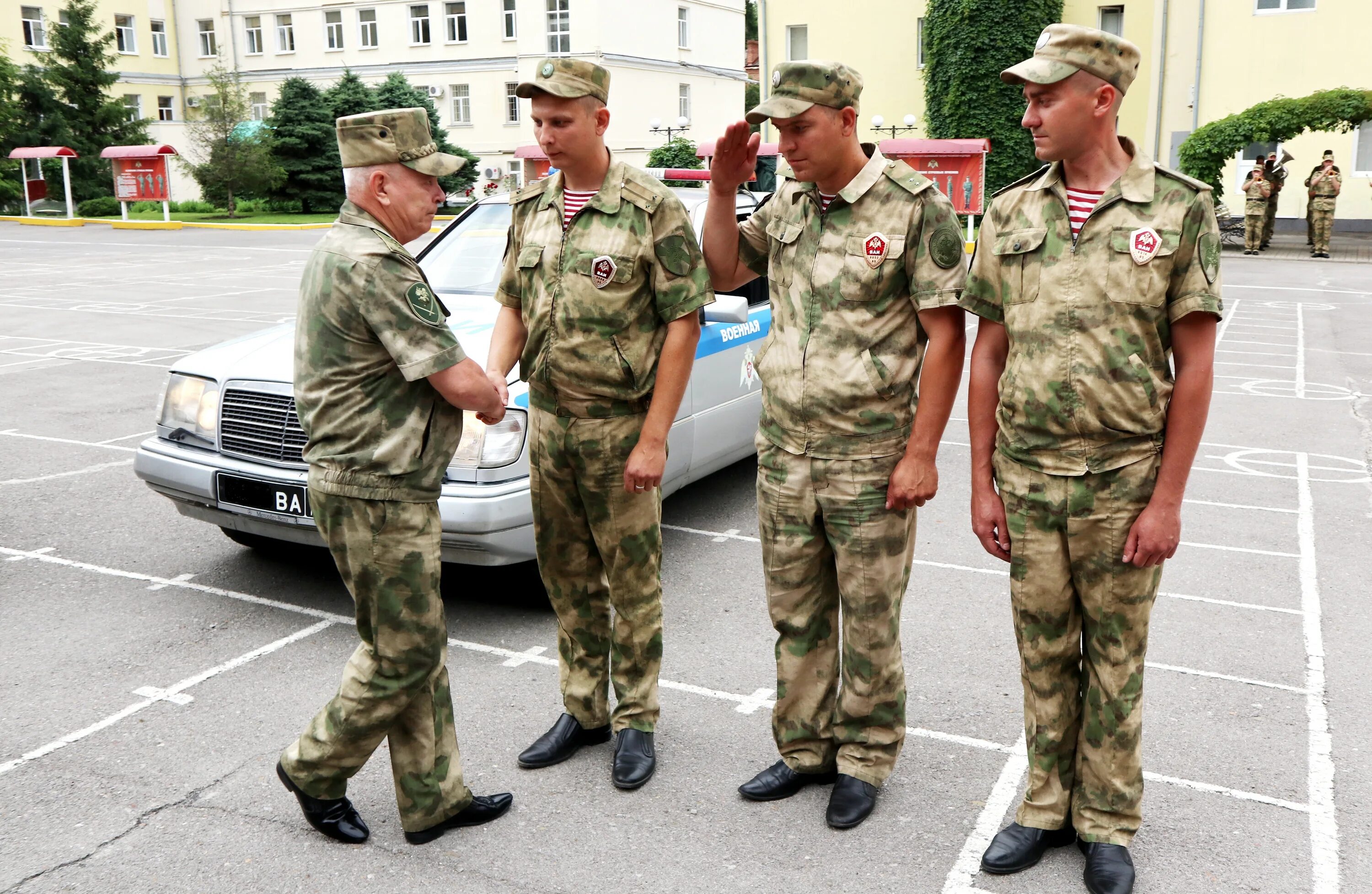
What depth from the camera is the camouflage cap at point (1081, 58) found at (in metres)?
2.79

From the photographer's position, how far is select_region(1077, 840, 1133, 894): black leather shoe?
9.97 feet

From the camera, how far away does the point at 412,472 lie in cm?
312

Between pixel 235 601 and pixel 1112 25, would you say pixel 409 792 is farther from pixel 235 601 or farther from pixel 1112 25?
pixel 1112 25

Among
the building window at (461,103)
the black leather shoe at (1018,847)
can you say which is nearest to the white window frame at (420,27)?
the building window at (461,103)

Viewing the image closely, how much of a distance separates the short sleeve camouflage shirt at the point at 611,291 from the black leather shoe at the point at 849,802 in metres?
1.29

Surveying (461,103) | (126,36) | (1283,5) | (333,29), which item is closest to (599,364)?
(1283,5)

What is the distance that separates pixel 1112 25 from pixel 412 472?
34.1 metres

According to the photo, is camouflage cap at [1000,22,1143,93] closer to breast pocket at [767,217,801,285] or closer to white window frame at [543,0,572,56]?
breast pocket at [767,217,801,285]

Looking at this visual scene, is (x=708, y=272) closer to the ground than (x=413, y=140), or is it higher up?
closer to the ground

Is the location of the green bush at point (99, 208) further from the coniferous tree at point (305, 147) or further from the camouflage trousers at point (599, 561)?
the camouflage trousers at point (599, 561)

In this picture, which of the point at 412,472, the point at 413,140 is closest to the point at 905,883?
the point at 412,472

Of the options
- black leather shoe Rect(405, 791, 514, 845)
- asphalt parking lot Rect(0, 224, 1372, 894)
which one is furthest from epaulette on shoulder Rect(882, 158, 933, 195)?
black leather shoe Rect(405, 791, 514, 845)

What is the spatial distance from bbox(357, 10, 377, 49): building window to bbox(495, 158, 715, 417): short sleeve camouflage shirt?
50.3 meters

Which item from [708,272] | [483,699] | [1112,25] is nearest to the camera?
[708,272]
